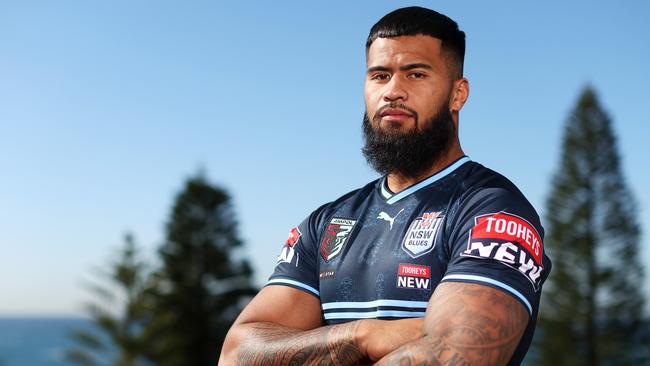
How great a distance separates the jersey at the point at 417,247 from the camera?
2758 mm

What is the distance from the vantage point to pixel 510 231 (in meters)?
2.78

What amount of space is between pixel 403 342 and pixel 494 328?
355mm

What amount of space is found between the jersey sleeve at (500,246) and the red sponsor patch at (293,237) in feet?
2.93

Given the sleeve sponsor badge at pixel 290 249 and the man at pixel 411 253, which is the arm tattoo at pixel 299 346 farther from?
the sleeve sponsor badge at pixel 290 249

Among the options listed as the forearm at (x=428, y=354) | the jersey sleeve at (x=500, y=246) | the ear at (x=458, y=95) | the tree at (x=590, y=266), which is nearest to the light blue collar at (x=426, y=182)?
the ear at (x=458, y=95)

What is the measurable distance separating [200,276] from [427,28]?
1428 inches

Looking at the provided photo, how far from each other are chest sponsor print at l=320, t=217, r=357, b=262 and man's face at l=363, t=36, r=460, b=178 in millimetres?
322

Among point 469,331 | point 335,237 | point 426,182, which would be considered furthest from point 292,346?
point 426,182

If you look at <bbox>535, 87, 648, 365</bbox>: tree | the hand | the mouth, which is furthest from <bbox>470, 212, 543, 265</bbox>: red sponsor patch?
<bbox>535, 87, 648, 365</bbox>: tree

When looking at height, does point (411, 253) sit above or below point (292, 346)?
above

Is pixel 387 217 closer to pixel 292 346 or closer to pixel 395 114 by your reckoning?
pixel 395 114

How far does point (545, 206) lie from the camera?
34594 millimetres

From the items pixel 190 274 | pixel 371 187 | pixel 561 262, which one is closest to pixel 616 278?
pixel 561 262

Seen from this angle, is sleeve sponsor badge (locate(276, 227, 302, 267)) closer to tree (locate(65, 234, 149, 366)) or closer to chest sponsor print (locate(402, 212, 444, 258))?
chest sponsor print (locate(402, 212, 444, 258))
